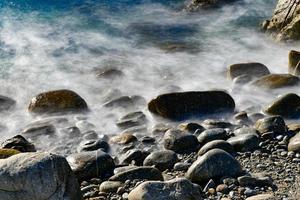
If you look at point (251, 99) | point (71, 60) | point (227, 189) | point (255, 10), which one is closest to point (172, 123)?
point (251, 99)

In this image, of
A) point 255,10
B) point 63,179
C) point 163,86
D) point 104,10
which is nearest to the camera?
point 63,179

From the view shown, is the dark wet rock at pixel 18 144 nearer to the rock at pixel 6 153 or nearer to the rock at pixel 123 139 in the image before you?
the rock at pixel 6 153

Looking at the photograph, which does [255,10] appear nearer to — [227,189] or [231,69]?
[231,69]

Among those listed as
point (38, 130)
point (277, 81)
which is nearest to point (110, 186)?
point (38, 130)

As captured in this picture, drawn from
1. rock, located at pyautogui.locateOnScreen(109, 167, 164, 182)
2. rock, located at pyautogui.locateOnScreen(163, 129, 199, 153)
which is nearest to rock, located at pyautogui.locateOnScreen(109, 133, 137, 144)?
rock, located at pyautogui.locateOnScreen(163, 129, 199, 153)

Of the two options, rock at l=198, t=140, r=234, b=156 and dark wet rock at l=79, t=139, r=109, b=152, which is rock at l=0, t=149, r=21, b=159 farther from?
rock at l=198, t=140, r=234, b=156

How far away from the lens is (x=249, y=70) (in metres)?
11.0

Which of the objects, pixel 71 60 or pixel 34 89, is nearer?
pixel 34 89

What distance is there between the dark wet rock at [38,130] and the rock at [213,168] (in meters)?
3.25

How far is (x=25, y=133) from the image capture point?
9312mm

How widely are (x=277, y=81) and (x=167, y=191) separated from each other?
503 cm

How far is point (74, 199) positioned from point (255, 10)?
11.7 m

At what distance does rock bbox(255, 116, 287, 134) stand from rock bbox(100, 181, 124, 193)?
2465 mm

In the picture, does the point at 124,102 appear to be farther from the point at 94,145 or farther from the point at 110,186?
the point at 110,186
